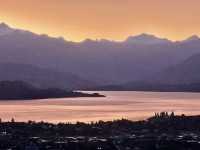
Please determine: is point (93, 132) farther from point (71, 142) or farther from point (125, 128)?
point (71, 142)

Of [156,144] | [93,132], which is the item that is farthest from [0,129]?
[156,144]

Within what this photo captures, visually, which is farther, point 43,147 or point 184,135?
point 184,135

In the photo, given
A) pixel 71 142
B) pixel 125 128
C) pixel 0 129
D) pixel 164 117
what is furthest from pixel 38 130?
pixel 164 117

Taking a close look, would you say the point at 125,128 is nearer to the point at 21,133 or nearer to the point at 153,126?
the point at 153,126

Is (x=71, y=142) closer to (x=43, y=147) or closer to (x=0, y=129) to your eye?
(x=43, y=147)

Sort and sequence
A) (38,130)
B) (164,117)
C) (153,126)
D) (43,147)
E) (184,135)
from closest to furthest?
(43,147) < (184,135) < (38,130) < (153,126) < (164,117)

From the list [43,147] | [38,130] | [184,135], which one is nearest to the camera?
[43,147]

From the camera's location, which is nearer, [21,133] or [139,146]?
[139,146]

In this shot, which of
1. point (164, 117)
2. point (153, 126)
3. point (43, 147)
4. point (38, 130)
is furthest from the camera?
point (164, 117)
